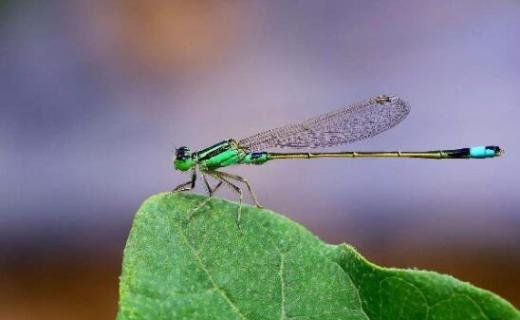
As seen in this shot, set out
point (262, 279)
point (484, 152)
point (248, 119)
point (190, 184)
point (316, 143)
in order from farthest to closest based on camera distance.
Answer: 1. point (248, 119)
2. point (316, 143)
3. point (484, 152)
4. point (190, 184)
5. point (262, 279)

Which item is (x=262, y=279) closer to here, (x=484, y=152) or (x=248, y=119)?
(x=484, y=152)

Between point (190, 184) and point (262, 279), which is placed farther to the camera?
point (190, 184)

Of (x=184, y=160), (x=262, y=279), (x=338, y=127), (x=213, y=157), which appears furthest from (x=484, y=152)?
(x=262, y=279)

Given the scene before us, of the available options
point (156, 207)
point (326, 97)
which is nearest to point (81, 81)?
point (326, 97)

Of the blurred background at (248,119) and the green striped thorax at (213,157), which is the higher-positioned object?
the blurred background at (248,119)

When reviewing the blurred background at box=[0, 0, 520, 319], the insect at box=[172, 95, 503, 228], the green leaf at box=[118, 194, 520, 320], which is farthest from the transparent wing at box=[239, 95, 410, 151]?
the blurred background at box=[0, 0, 520, 319]

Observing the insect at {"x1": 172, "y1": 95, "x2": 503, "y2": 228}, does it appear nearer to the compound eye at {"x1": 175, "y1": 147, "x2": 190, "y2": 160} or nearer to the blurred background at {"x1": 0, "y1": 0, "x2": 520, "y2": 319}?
the compound eye at {"x1": 175, "y1": 147, "x2": 190, "y2": 160}

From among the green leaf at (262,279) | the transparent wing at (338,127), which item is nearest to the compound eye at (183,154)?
the transparent wing at (338,127)

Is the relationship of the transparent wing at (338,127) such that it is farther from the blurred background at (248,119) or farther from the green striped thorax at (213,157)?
the blurred background at (248,119)
